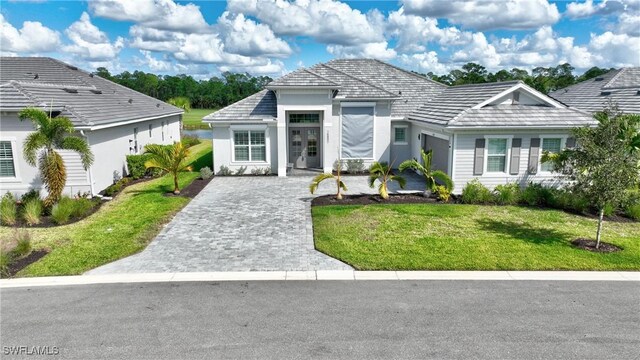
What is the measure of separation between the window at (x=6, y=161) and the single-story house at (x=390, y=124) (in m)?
8.05

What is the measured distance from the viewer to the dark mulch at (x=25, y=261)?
938cm

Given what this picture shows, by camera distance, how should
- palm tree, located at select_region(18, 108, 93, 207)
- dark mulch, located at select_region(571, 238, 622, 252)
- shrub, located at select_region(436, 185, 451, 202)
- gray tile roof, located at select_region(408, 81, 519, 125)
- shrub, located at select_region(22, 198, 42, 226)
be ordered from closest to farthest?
dark mulch, located at select_region(571, 238, 622, 252)
shrub, located at select_region(22, 198, 42, 226)
palm tree, located at select_region(18, 108, 93, 207)
shrub, located at select_region(436, 185, 451, 202)
gray tile roof, located at select_region(408, 81, 519, 125)

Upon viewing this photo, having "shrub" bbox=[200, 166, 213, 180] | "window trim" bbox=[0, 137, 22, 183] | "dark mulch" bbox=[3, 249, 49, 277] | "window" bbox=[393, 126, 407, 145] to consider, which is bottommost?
"dark mulch" bbox=[3, 249, 49, 277]

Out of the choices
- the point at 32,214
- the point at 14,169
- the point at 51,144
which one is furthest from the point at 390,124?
the point at 14,169

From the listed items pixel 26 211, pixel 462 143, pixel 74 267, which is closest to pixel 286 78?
pixel 462 143

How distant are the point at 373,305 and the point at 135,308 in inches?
173

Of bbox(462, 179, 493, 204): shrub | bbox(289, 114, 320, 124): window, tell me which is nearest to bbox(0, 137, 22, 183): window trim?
bbox(289, 114, 320, 124): window

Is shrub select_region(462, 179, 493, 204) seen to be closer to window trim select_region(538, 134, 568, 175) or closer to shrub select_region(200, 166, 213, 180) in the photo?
window trim select_region(538, 134, 568, 175)

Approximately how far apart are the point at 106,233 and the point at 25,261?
2357mm

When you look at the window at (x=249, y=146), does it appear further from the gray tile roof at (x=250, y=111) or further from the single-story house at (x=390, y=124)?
the gray tile roof at (x=250, y=111)

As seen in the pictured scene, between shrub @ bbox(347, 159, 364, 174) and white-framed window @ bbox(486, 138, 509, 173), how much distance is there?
6.95 meters

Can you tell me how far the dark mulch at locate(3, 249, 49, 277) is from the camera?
938 centimetres

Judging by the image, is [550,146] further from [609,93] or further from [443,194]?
[609,93]

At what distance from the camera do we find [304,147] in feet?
74.3
